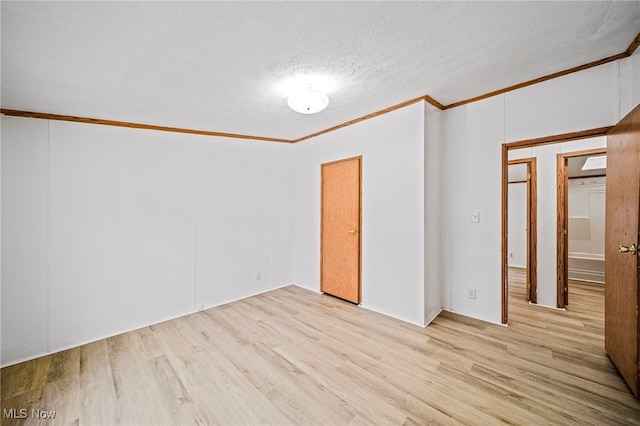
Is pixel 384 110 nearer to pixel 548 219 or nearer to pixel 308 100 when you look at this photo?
pixel 308 100

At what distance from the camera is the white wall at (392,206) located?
2.79 m

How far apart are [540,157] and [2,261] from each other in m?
6.15

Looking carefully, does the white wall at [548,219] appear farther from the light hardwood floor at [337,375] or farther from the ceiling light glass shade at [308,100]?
the ceiling light glass shade at [308,100]

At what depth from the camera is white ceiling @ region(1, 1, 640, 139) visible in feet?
4.74

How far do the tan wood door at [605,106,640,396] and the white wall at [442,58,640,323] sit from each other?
39 cm

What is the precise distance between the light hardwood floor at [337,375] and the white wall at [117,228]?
350 mm

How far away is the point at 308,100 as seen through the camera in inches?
88.0

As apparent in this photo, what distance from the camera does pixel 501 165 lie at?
2.71 meters

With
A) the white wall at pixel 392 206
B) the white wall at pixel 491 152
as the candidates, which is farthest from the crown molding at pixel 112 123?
the white wall at pixel 491 152

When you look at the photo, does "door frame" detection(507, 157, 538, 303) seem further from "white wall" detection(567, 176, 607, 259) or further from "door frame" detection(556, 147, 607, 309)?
"white wall" detection(567, 176, 607, 259)

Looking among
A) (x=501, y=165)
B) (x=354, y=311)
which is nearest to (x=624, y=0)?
(x=501, y=165)

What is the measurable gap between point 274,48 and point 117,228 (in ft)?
8.71

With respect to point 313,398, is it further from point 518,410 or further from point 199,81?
point 199,81

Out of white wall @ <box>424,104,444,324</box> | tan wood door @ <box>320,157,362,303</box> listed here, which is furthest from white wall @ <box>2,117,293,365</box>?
white wall @ <box>424,104,444,324</box>
